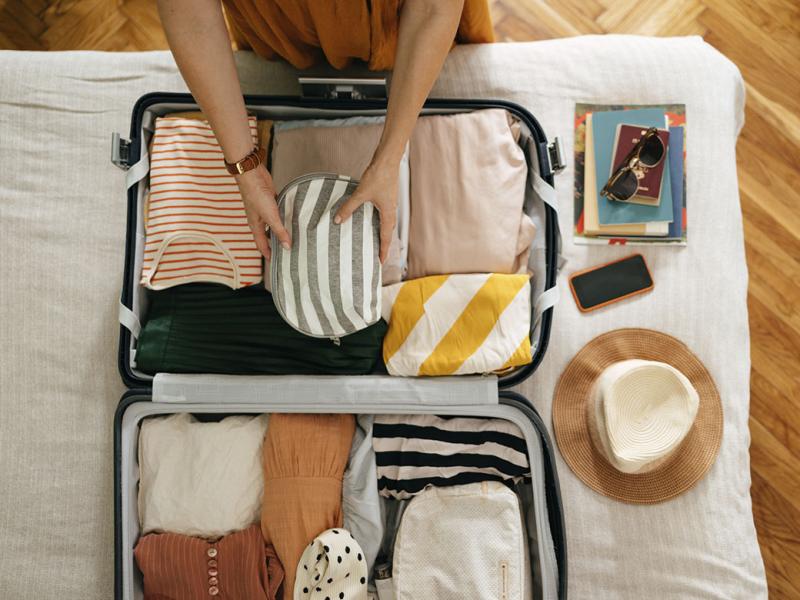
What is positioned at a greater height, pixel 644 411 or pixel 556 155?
pixel 556 155

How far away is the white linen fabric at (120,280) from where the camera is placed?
111 centimetres

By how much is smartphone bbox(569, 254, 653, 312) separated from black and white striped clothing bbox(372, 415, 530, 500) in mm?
314

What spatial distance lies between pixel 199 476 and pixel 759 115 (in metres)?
1.57

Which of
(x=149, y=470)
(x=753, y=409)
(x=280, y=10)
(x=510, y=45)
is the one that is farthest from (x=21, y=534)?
(x=753, y=409)

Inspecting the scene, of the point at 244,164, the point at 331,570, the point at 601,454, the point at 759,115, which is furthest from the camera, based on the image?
the point at 759,115

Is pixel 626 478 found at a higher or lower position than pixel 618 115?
lower

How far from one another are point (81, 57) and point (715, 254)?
1.42m

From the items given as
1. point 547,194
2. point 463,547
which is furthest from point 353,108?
point 463,547

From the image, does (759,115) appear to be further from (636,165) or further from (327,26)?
(327,26)

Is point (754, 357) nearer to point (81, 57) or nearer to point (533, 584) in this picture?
point (533, 584)

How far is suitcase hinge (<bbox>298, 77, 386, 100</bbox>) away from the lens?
1070 millimetres

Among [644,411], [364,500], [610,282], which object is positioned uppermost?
[610,282]

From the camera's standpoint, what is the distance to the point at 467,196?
105 centimetres

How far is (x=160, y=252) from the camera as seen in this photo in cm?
104
